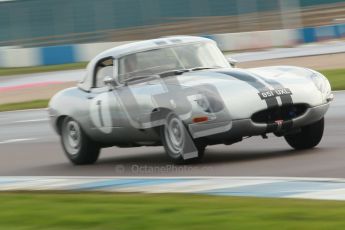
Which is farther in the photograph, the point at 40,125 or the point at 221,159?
the point at 40,125

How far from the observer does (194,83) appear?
985 centimetres

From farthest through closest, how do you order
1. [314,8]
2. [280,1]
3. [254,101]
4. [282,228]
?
[314,8] < [280,1] < [254,101] < [282,228]

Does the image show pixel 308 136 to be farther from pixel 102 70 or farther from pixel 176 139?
pixel 102 70

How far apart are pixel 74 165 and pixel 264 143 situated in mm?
2207

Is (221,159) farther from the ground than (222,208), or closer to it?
closer to it

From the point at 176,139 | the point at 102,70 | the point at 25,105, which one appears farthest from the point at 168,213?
the point at 25,105

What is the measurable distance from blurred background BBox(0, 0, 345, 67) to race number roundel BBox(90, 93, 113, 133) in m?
23.8

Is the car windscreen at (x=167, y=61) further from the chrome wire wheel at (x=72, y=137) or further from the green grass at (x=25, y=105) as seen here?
the green grass at (x=25, y=105)

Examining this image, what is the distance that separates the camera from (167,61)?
10758mm

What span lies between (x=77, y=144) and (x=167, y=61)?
1505mm

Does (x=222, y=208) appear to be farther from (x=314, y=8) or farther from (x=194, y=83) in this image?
(x=314, y=8)

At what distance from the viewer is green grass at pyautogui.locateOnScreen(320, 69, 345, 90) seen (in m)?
18.8

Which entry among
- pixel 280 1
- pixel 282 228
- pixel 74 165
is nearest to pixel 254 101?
pixel 74 165

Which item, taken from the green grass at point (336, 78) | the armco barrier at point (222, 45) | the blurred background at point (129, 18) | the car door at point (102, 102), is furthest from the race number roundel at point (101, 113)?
the armco barrier at point (222, 45)
